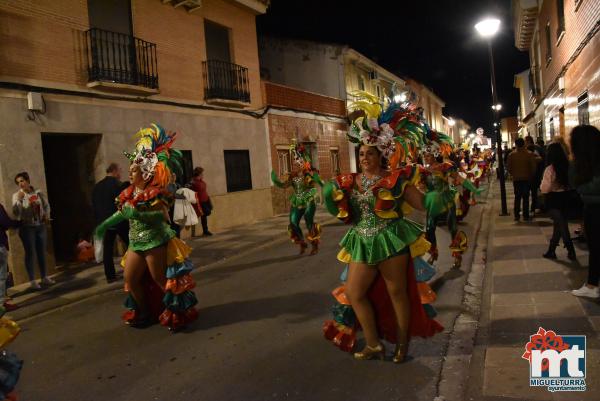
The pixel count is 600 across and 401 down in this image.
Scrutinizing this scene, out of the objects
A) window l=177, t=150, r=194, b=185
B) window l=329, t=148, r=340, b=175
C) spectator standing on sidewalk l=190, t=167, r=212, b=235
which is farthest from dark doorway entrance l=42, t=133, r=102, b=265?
window l=329, t=148, r=340, b=175

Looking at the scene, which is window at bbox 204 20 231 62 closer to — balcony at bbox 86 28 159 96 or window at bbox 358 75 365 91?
balcony at bbox 86 28 159 96

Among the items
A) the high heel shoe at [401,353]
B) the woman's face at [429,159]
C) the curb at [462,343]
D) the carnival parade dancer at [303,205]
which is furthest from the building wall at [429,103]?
the high heel shoe at [401,353]

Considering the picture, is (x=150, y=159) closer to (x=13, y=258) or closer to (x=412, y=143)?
(x=412, y=143)

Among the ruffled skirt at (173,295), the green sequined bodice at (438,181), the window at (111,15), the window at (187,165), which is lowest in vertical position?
the ruffled skirt at (173,295)

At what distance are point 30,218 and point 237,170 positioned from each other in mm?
8125

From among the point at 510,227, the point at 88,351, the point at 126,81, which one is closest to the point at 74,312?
the point at 88,351

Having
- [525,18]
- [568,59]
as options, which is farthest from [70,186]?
[525,18]

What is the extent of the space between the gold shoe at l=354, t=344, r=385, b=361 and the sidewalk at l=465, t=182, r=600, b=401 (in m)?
0.70

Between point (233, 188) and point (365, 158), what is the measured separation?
38.5 feet

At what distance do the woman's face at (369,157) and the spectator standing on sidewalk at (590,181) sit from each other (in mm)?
2395

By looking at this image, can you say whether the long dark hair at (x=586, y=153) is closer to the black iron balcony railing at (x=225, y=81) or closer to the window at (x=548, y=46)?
the black iron balcony railing at (x=225, y=81)

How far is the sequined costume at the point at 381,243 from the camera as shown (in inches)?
149

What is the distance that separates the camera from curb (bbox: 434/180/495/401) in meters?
3.50

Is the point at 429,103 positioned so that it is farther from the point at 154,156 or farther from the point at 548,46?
the point at 154,156
